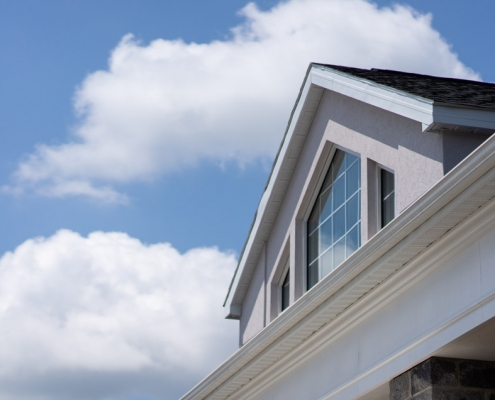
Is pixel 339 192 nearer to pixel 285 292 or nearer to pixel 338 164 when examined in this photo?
pixel 338 164

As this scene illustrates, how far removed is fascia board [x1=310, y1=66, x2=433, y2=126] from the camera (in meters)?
9.74

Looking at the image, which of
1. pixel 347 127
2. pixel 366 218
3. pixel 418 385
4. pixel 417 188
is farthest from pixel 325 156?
pixel 418 385

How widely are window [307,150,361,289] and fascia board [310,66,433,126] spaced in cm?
91

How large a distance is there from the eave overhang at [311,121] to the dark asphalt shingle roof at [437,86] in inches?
6.1

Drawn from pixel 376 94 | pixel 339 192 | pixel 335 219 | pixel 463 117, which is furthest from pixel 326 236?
pixel 463 117

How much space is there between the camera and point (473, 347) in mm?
7832

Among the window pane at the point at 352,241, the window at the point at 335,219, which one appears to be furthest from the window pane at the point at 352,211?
the window pane at the point at 352,241

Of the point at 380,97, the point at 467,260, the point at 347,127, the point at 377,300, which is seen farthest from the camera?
the point at 347,127

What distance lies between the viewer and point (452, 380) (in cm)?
803

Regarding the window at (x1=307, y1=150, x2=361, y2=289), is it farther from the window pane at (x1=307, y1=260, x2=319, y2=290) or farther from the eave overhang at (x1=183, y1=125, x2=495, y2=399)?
the eave overhang at (x1=183, y1=125, x2=495, y2=399)

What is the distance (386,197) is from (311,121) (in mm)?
2725

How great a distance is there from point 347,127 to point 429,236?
4529mm

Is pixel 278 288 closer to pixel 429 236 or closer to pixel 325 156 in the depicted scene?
pixel 325 156

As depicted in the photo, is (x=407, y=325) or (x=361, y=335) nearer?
(x=407, y=325)
